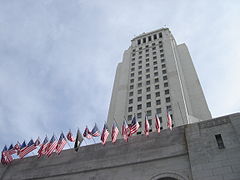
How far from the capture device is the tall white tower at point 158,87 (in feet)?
146

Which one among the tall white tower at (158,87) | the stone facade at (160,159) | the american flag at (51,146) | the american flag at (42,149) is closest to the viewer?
the stone facade at (160,159)

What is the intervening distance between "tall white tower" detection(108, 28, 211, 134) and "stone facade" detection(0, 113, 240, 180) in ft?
59.4

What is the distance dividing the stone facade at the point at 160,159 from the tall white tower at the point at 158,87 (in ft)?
59.4

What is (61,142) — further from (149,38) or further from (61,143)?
(149,38)

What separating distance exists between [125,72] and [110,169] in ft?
139

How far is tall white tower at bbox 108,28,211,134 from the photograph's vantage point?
4447 cm

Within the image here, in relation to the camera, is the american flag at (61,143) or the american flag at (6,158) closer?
the american flag at (61,143)

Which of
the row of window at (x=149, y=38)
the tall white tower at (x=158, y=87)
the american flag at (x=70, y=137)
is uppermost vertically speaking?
the row of window at (x=149, y=38)

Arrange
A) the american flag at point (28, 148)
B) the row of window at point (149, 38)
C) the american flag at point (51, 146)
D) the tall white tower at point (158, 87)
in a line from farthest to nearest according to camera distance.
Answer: the row of window at point (149, 38)
the tall white tower at point (158, 87)
the american flag at point (28, 148)
the american flag at point (51, 146)

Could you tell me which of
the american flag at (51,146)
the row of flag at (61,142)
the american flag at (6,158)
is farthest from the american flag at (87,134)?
the american flag at (6,158)

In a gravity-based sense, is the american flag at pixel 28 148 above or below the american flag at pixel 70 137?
below

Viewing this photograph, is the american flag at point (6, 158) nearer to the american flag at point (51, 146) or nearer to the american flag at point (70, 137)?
the american flag at point (51, 146)

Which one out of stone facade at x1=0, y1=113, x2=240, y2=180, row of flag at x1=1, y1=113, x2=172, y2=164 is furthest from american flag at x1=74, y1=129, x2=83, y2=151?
stone facade at x1=0, y1=113, x2=240, y2=180

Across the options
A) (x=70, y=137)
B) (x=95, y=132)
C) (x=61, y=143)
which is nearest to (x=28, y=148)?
(x=61, y=143)
